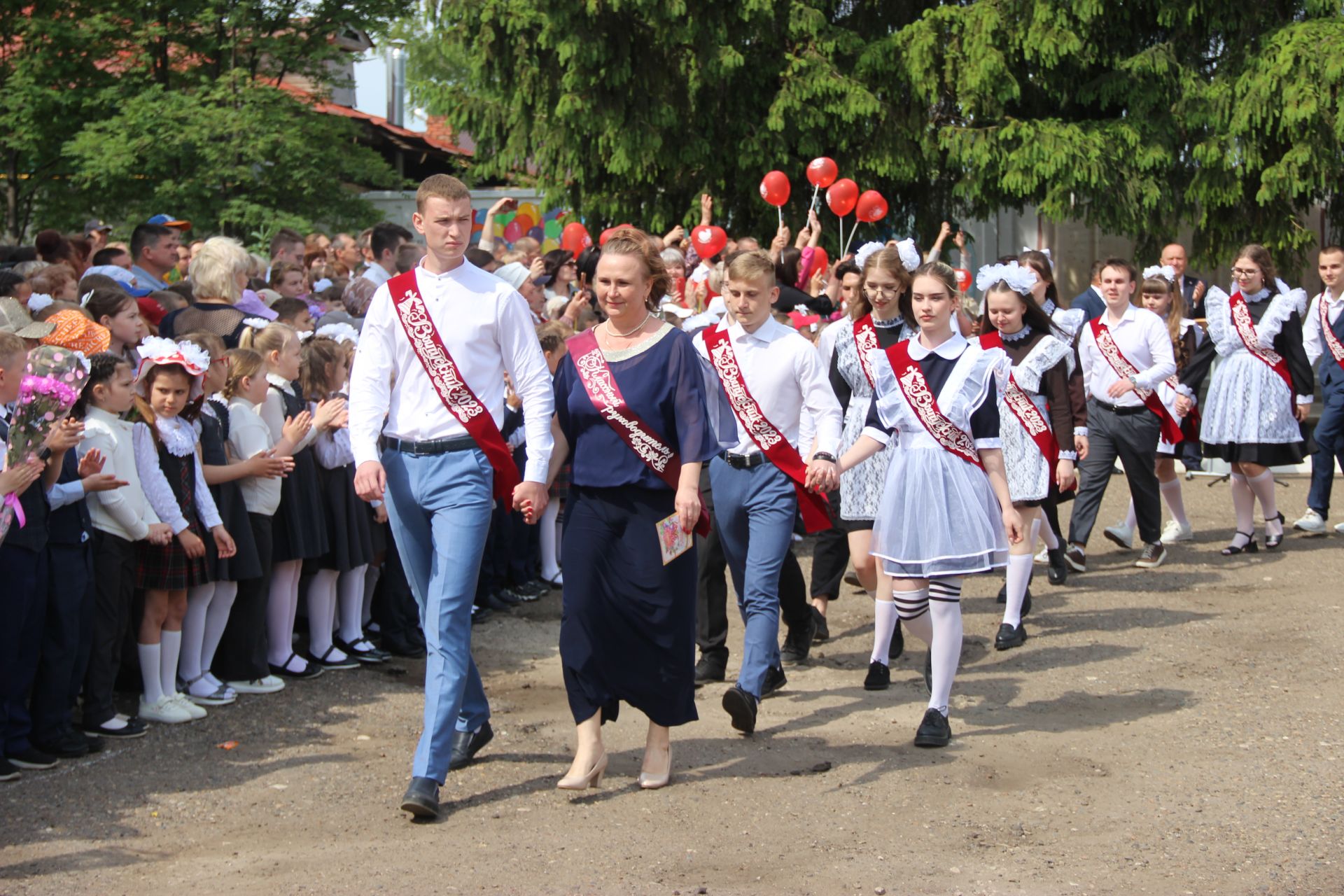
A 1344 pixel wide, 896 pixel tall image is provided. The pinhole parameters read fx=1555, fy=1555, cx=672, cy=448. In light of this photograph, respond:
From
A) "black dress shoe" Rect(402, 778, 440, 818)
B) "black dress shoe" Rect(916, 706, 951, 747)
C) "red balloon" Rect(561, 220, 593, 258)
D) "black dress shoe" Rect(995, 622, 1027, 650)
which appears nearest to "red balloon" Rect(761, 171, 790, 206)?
"red balloon" Rect(561, 220, 593, 258)

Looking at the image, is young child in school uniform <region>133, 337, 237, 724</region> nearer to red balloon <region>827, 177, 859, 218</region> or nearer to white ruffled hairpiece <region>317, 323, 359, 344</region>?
white ruffled hairpiece <region>317, 323, 359, 344</region>

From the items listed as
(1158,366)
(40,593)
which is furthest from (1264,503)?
(40,593)

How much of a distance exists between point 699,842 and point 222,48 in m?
16.8

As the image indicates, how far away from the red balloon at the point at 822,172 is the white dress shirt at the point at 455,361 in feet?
29.1

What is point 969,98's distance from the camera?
677 inches

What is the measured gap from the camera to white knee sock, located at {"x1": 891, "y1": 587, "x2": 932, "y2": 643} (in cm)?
603

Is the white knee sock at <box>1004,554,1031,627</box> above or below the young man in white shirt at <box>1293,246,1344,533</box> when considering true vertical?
below

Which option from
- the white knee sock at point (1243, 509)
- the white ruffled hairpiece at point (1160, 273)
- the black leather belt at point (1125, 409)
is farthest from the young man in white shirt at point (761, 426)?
the white ruffled hairpiece at point (1160, 273)

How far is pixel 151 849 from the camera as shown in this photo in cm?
466

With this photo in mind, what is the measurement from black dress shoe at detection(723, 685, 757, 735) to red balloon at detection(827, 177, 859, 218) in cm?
826

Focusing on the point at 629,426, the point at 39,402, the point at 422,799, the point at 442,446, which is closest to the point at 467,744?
the point at 422,799

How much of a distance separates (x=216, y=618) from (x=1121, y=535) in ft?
20.3

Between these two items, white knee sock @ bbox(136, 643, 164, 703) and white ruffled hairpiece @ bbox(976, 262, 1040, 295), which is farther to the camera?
white ruffled hairpiece @ bbox(976, 262, 1040, 295)

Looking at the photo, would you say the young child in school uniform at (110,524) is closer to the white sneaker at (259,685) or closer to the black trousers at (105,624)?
the black trousers at (105,624)
